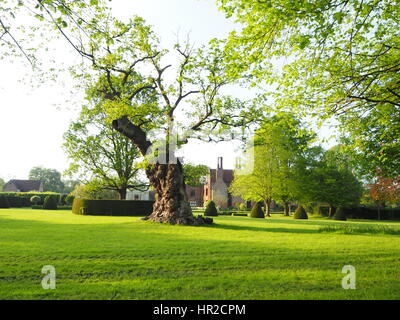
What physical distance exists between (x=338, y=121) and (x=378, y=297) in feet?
25.1

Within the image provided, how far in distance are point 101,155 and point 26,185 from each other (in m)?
61.6

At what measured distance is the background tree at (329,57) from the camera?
7.55 meters

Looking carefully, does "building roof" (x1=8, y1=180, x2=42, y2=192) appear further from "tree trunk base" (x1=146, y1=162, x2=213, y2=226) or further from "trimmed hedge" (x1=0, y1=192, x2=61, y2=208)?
"tree trunk base" (x1=146, y1=162, x2=213, y2=226)

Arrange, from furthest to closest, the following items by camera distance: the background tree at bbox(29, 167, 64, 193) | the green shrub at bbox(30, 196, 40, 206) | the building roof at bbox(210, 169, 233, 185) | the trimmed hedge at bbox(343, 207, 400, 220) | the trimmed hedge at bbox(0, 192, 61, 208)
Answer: the background tree at bbox(29, 167, 64, 193)
the building roof at bbox(210, 169, 233, 185)
the green shrub at bbox(30, 196, 40, 206)
the trimmed hedge at bbox(0, 192, 61, 208)
the trimmed hedge at bbox(343, 207, 400, 220)

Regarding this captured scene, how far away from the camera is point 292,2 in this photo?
7.30 meters

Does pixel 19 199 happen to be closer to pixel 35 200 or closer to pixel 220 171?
pixel 35 200

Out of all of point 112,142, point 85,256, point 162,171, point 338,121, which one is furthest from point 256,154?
point 85,256

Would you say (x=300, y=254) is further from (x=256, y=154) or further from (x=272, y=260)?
(x=256, y=154)

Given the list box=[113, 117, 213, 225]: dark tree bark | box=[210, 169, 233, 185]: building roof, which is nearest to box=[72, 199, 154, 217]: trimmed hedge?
box=[113, 117, 213, 225]: dark tree bark

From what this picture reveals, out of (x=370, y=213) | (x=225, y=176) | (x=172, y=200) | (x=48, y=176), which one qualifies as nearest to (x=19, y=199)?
(x=172, y=200)

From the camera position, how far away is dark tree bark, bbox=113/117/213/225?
19844 mm

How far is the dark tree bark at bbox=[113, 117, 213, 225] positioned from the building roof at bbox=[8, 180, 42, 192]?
238ft

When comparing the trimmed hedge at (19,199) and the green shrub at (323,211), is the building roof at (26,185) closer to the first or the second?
the trimmed hedge at (19,199)

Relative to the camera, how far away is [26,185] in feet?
265
